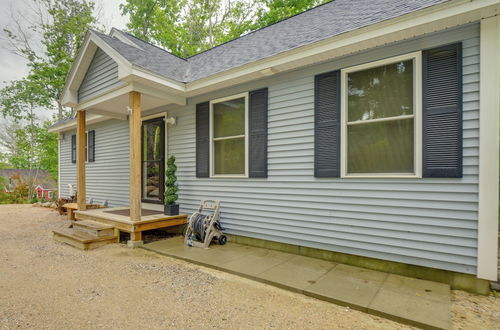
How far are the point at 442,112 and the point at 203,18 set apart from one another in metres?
14.1

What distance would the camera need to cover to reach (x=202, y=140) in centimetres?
493

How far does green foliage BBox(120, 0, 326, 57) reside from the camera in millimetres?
12907

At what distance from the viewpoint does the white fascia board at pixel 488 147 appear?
2.40 meters

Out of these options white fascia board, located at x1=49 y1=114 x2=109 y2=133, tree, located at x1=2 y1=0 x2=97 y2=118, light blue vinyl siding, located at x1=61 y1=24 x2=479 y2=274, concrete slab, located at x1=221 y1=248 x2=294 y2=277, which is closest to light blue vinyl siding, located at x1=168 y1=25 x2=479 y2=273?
light blue vinyl siding, located at x1=61 y1=24 x2=479 y2=274

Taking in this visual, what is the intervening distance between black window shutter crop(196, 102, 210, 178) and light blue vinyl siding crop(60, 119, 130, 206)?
290 centimetres

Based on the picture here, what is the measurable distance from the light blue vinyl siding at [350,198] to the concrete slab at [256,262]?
0.86ft

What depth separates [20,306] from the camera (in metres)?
2.39

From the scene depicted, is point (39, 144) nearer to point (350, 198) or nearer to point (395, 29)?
point (350, 198)

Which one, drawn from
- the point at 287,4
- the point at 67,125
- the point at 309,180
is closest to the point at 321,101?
the point at 309,180

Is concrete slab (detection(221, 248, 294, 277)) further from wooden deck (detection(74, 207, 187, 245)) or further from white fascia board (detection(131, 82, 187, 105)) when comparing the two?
white fascia board (detection(131, 82, 187, 105))

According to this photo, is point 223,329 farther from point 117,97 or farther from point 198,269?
point 117,97

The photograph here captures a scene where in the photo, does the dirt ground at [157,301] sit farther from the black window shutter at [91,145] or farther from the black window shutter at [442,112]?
the black window shutter at [91,145]

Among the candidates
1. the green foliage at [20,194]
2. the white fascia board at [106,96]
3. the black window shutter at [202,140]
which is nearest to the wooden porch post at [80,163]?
the white fascia board at [106,96]

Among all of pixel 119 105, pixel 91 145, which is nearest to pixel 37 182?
pixel 91 145
